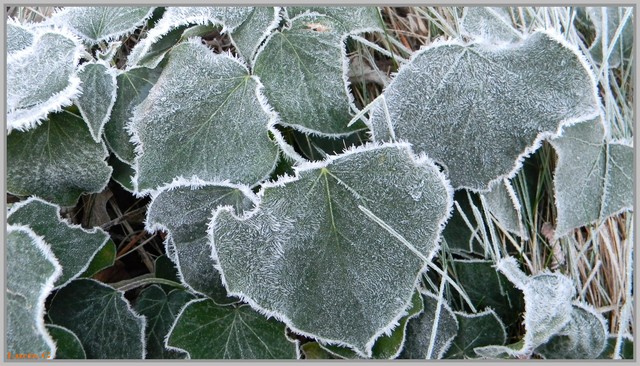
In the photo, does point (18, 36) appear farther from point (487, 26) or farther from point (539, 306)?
point (539, 306)

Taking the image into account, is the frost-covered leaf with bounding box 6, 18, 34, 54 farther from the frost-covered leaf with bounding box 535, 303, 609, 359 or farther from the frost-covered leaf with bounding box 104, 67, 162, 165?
the frost-covered leaf with bounding box 535, 303, 609, 359

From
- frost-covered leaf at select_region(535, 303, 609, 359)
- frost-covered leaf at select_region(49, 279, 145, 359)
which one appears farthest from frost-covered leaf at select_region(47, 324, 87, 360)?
frost-covered leaf at select_region(535, 303, 609, 359)

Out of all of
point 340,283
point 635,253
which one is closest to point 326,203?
point 340,283

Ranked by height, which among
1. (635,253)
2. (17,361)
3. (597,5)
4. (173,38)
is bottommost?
(17,361)

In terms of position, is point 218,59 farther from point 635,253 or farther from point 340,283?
point 635,253

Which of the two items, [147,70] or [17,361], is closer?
[17,361]

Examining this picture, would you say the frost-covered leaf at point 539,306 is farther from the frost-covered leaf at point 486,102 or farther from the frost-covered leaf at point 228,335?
the frost-covered leaf at point 228,335
